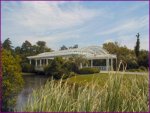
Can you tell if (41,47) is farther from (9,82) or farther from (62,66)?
(9,82)

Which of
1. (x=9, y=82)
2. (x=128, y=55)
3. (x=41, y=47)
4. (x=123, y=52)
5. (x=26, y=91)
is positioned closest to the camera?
(x=9, y=82)

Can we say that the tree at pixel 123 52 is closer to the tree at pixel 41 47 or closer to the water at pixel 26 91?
the water at pixel 26 91

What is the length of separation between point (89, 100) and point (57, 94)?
0.55 metres

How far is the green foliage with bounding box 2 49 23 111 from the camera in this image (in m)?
12.8

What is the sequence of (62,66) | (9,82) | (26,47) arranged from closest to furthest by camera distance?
(9,82)
(62,66)
(26,47)

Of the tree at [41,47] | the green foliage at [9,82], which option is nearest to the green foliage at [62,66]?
the green foliage at [9,82]

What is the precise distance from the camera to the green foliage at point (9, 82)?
1277 cm

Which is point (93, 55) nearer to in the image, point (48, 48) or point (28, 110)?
point (48, 48)

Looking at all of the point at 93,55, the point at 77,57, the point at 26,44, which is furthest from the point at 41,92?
the point at 26,44

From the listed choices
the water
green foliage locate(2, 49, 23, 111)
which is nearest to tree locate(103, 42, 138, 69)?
the water

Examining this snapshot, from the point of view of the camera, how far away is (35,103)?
16.0 ft

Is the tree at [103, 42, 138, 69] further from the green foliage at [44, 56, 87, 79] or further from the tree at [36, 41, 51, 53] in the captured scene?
the tree at [36, 41, 51, 53]

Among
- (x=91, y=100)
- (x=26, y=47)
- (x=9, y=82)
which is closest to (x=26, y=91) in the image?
(x=9, y=82)

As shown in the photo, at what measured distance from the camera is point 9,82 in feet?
43.8
